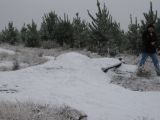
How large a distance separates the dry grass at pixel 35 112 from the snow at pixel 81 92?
47 cm

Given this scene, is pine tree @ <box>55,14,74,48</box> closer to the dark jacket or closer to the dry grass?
the dark jacket

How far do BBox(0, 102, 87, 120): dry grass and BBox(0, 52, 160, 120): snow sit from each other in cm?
47

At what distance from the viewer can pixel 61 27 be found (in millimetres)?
25688

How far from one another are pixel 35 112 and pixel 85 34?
17.8 meters

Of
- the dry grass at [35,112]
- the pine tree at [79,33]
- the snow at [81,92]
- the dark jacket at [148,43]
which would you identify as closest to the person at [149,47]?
the dark jacket at [148,43]

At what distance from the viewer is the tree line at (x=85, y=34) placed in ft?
63.9

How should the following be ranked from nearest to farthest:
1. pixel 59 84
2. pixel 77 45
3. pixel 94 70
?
pixel 59 84 → pixel 94 70 → pixel 77 45

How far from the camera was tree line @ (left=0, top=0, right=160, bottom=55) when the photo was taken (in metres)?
19.5

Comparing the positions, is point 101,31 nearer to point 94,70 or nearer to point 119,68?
point 119,68

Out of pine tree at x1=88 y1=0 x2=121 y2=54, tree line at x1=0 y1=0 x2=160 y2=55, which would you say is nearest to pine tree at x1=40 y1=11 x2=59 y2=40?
tree line at x1=0 y1=0 x2=160 y2=55

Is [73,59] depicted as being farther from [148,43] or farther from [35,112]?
[35,112]

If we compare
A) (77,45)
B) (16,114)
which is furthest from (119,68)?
(77,45)

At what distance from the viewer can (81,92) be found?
854cm

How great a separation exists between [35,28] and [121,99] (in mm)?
19866
